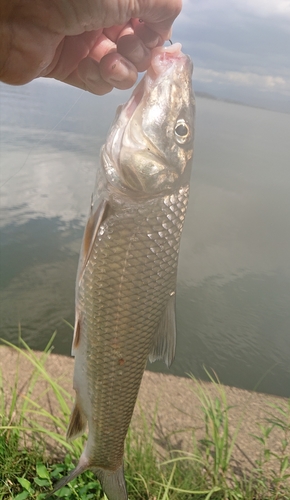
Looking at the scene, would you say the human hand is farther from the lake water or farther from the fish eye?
the lake water

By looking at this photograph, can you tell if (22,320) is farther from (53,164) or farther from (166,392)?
(53,164)

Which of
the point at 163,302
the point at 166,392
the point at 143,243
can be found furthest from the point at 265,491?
the point at 143,243

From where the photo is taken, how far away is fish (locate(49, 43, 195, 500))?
1030 mm

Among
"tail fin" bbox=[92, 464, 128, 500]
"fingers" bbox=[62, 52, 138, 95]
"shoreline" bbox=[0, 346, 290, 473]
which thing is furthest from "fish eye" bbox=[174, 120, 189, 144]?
"shoreline" bbox=[0, 346, 290, 473]

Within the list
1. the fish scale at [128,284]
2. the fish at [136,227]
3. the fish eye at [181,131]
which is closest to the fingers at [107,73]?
the fish at [136,227]

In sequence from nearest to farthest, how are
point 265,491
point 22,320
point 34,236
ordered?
point 265,491 → point 22,320 → point 34,236

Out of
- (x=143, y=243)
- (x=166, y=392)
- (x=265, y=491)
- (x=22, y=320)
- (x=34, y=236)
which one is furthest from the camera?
(x=34, y=236)

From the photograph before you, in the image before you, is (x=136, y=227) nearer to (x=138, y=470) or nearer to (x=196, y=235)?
(x=138, y=470)

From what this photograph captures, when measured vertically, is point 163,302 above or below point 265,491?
above

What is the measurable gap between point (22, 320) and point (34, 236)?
1104 millimetres

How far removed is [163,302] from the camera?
108 centimetres

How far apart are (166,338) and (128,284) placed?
223mm

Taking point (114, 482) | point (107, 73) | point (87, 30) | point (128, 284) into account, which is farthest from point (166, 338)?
point (87, 30)

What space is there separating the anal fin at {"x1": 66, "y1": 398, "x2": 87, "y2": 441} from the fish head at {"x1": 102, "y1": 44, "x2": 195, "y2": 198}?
26.5 inches
